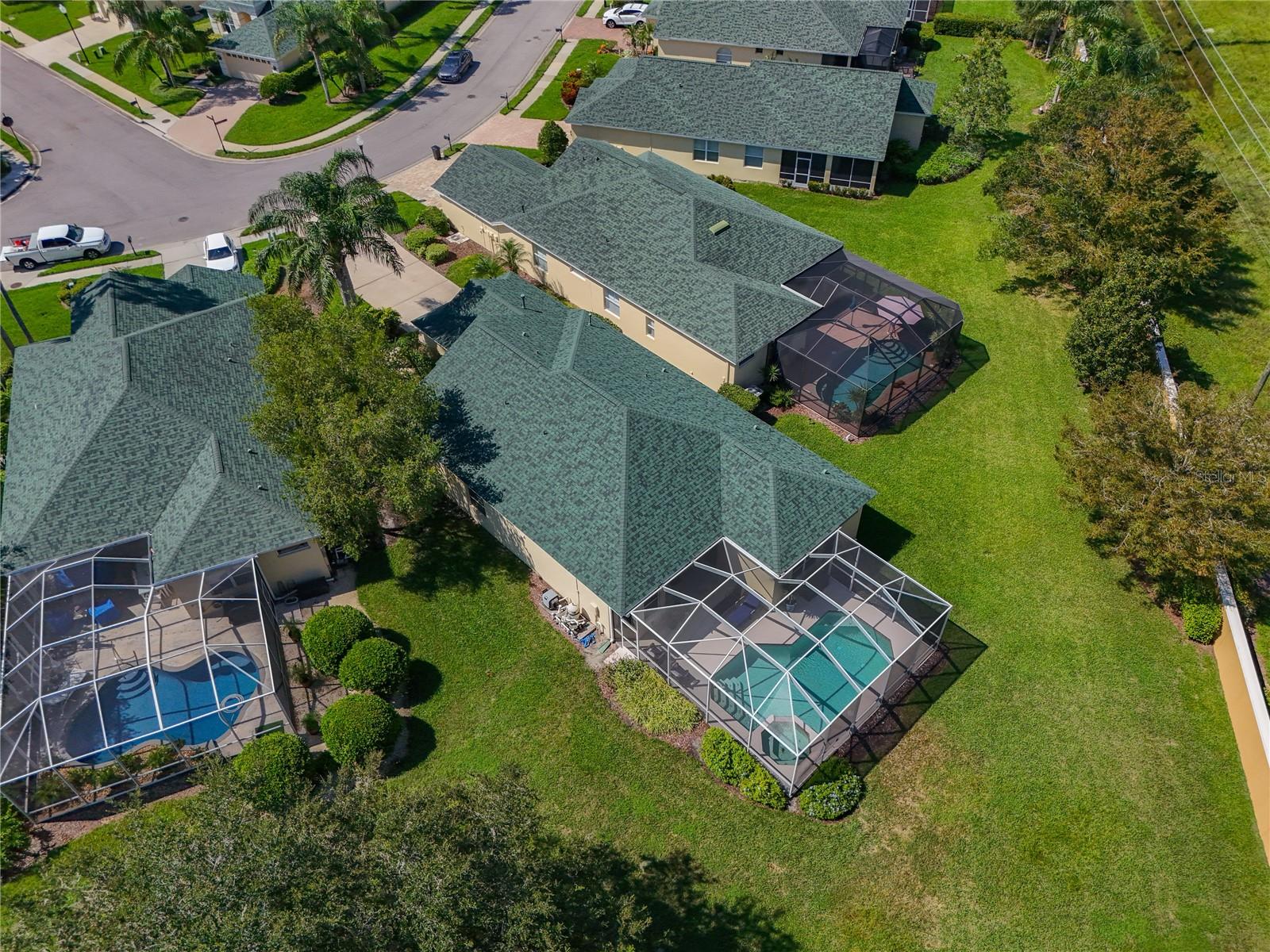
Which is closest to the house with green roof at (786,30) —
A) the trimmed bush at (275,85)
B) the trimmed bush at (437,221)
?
the trimmed bush at (437,221)

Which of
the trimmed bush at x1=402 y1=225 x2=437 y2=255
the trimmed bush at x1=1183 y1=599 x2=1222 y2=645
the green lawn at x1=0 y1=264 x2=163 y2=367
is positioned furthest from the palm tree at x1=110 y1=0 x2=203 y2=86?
the trimmed bush at x1=1183 y1=599 x2=1222 y2=645

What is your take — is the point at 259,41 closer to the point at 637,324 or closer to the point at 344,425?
the point at 637,324

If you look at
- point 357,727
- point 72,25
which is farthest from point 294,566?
point 72,25

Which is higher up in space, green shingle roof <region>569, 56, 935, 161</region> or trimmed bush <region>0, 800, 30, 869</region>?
green shingle roof <region>569, 56, 935, 161</region>

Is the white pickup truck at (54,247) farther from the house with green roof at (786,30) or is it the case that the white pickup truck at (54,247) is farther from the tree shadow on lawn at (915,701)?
the tree shadow on lawn at (915,701)

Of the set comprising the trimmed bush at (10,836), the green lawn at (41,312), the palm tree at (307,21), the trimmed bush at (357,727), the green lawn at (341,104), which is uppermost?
the palm tree at (307,21)

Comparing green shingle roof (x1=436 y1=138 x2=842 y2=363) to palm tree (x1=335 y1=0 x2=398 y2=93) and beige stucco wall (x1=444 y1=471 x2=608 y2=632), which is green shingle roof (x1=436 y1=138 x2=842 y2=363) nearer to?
beige stucco wall (x1=444 y1=471 x2=608 y2=632)

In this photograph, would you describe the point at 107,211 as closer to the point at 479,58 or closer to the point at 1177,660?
the point at 479,58
